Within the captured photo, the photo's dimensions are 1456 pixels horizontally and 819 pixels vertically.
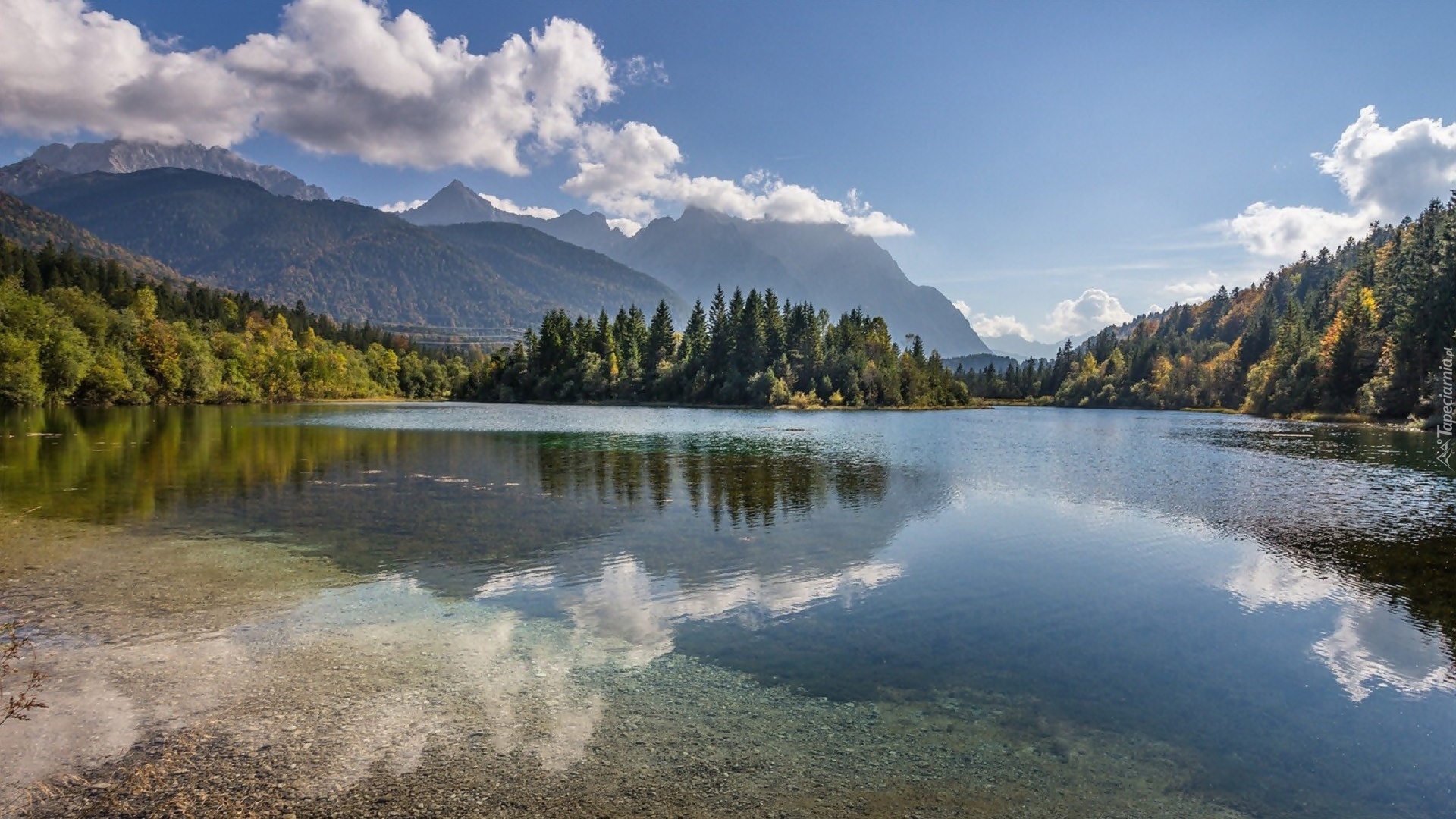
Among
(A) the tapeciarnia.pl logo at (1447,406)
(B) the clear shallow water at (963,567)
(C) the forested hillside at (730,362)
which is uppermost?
(C) the forested hillside at (730,362)

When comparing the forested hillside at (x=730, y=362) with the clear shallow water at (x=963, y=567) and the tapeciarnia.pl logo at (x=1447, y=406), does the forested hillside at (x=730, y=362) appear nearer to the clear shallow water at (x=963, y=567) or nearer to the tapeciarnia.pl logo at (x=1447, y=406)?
the tapeciarnia.pl logo at (x=1447, y=406)

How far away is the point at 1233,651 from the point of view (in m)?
15.6

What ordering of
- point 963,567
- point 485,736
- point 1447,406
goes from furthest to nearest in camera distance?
point 1447,406 → point 963,567 → point 485,736

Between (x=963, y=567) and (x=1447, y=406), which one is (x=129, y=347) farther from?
(x=1447, y=406)

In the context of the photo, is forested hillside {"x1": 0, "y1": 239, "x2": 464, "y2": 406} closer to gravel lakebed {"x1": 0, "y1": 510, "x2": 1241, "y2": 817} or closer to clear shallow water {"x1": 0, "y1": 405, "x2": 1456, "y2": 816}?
clear shallow water {"x1": 0, "y1": 405, "x2": 1456, "y2": 816}

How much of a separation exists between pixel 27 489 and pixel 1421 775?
4740 cm

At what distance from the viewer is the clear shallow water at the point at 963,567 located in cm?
1235

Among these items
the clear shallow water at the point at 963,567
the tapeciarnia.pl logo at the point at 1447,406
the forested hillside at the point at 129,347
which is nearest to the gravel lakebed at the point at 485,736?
the clear shallow water at the point at 963,567

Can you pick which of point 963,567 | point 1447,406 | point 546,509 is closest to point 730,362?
point 1447,406

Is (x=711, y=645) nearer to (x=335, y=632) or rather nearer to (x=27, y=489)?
(x=335, y=632)

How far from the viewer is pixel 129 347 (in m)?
117

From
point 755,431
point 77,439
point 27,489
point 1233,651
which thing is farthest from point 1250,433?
point 77,439

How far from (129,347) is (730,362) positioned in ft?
366

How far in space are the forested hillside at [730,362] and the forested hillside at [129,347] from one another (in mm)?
51290
